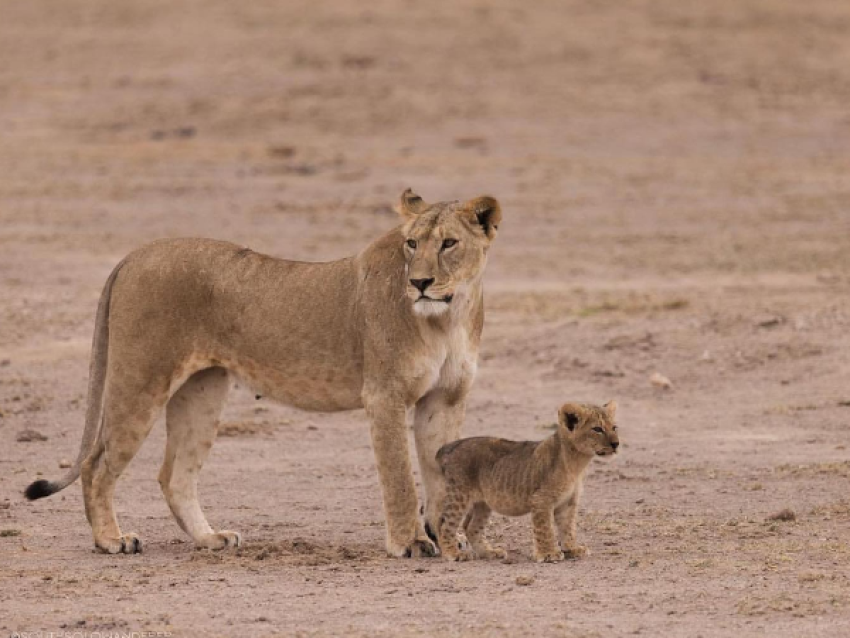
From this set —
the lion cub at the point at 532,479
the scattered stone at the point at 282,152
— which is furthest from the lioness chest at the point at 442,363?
the scattered stone at the point at 282,152

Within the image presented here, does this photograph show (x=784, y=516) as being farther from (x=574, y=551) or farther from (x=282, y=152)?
(x=282, y=152)

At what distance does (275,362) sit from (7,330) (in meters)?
6.59

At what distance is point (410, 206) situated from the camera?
8.55m

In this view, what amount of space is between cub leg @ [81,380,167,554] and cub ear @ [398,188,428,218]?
4.41 feet

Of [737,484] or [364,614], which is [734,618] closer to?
[364,614]

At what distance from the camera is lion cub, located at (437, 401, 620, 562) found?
8203 millimetres

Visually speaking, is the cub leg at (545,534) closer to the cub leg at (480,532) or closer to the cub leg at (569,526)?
the cub leg at (569,526)

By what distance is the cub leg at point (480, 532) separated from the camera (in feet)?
27.7

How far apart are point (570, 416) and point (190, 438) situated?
188cm

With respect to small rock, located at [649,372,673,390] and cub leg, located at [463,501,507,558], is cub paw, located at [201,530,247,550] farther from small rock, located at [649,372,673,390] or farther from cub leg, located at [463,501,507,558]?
small rock, located at [649,372,673,390]

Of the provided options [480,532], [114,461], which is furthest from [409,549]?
[114,461]

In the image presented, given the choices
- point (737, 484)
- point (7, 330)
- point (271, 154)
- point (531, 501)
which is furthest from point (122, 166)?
point (531, 501)

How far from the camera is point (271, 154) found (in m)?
23.8

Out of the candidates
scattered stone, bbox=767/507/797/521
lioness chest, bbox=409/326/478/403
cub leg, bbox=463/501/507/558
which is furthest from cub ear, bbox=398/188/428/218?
scattered stone, bbox=767/507/797/521
